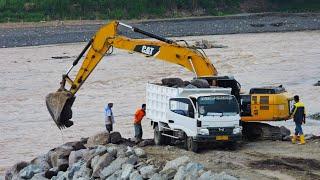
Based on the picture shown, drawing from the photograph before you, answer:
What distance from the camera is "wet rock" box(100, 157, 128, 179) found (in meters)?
22.7

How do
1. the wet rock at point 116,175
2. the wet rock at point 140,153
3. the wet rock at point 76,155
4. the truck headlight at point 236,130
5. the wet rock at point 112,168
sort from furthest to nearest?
the wet rock at point 76,155
the truck headlight at point 236,130
the wet rock at point 140,153
the wet rock at point 112,168
the wet rock at point 116,175

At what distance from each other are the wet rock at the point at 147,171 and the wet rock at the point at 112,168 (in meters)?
1.04

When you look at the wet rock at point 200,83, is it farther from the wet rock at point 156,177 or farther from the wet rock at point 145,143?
the wet rock at point 156,177

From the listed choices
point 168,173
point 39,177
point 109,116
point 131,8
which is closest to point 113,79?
point 109,116

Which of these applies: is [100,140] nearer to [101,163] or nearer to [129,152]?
[129,152]

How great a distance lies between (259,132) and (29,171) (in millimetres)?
6794

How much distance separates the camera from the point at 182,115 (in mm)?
25016

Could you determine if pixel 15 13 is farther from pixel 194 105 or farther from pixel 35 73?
pixel 194 105

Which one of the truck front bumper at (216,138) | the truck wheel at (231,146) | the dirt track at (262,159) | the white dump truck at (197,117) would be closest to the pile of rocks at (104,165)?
the dirt track at (262,159)

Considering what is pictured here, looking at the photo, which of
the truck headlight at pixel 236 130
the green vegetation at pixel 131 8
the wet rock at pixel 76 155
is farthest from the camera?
the green vegetation at pixel 131 8

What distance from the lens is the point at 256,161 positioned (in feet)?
76.0

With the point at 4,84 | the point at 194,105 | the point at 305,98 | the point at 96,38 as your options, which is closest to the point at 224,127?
the point at 194,105

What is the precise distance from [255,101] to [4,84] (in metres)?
28.3

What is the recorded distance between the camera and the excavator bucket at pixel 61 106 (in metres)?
27.2
